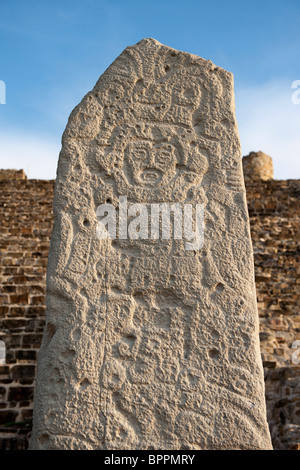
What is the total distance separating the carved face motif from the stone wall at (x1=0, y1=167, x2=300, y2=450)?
8.65 feet

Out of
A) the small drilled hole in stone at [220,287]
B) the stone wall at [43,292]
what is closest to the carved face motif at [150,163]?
the small drilled hole in stone at [220,287]

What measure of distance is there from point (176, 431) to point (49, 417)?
1.80ft

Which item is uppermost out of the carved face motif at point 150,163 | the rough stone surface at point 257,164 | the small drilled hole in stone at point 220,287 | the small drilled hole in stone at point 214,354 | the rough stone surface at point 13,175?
the rough stone surface at point 257,164

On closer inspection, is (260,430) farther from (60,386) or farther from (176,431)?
(60,386)

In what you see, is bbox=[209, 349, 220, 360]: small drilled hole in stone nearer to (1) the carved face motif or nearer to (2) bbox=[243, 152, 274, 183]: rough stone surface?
(1) the carved face motif

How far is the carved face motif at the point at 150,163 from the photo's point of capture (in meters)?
2.52

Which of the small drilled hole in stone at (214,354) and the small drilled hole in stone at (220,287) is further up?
the small drilled hole in stone at (220,287)

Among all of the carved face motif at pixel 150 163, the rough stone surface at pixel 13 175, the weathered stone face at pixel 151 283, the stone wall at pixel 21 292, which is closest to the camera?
the weathered stone face at pixel 151 283

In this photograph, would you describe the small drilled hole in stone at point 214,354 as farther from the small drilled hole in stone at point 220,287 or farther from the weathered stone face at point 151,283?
the small drilled hole in stone at point 220,287

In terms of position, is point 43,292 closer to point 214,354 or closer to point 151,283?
point 151,283

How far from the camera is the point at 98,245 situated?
2395mm

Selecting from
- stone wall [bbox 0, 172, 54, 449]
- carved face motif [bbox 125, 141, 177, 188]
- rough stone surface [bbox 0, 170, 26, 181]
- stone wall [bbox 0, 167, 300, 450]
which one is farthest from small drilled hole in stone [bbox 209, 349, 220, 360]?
rough stone surface [bbox 0, 170, 26, 181]

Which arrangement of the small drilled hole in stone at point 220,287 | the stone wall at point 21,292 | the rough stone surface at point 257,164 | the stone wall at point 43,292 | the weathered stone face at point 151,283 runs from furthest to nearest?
the rough stone surface at point 257,164 → the stone wall at point 21,292 → the stone wall at point 43,292 → the small drilled hole in stone at point 220,287 → the weathered stone face at point 151,283
